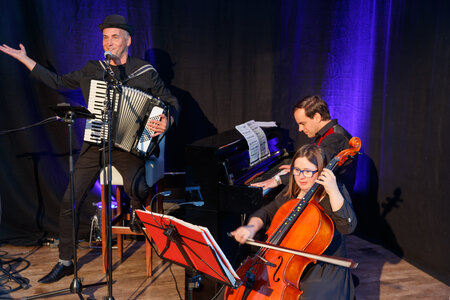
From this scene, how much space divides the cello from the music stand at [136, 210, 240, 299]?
0.12 meters

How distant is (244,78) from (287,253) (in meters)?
2.62

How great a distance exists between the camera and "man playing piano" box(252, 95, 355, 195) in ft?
9.69

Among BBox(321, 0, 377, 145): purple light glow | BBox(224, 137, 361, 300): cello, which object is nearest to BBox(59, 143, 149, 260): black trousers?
BBox(224, 137, 361, 300): cello

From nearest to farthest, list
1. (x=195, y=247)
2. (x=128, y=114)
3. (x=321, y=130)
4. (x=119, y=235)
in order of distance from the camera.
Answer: (x=195, y=247) < (x=321, y=130) < (x=128, y=114) < (x=119, y=235)

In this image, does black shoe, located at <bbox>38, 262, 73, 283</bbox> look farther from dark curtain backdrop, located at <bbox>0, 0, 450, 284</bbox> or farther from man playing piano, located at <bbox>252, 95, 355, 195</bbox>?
man playing piano, located at <bbox>252, 95, 355, 195</bbox>

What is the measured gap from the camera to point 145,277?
3.52 metres

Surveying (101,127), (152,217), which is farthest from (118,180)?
(152,217)

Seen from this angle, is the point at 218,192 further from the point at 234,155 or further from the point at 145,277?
the point at 145,277

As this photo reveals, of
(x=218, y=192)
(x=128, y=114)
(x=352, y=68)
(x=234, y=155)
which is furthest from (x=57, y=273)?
(x=352, y=68)

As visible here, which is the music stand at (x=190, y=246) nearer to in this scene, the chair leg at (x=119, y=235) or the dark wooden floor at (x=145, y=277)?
the dark wooden floor at (x=145, y=277)

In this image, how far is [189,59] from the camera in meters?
4.28

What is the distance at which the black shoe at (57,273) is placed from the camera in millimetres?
3387

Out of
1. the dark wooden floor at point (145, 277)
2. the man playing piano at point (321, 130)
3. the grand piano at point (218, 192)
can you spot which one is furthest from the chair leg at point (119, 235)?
the man playing piano at point (321, 130)

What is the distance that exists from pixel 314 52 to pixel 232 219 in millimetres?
2273
